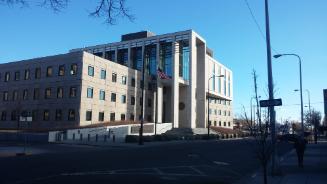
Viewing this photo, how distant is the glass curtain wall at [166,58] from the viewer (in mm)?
74688

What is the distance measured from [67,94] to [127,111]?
14.1 metres

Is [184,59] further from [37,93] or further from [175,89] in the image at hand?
[37,93]

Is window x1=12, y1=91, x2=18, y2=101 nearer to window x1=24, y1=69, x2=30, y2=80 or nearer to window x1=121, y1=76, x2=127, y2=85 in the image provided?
window x1=24, y1=69, x2=30, y2=80

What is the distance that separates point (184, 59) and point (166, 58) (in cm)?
404

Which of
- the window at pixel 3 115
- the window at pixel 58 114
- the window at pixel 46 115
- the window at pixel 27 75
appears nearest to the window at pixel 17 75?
the window at pixel 27 75

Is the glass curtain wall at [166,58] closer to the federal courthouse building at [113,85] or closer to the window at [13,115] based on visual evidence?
the federal courthouse building at [113,85]

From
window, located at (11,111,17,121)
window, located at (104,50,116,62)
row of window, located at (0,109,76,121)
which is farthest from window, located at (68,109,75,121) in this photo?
window, located at (104,50,116,62)

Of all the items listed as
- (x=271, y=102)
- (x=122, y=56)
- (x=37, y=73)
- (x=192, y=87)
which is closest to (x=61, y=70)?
(x=37, y=73)

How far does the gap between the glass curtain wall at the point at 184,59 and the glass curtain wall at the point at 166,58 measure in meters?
2.56

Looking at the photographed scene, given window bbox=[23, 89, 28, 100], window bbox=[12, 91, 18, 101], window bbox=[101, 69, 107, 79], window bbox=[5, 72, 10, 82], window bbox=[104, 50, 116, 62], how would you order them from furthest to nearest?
window bbox=[104, 50, 116, 62] → window bbox=[5, 72, 10, 82] → window bbox=[12, 91, 18, 101] → window bbox=[23, 89, 28, 100] → window bbox=[101, 69, 107, 79]

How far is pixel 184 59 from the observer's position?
253 feet

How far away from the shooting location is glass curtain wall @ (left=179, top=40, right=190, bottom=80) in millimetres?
76438

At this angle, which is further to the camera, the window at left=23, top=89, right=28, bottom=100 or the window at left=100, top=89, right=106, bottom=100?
the window at left=23, top=89, right=28, bottom=100

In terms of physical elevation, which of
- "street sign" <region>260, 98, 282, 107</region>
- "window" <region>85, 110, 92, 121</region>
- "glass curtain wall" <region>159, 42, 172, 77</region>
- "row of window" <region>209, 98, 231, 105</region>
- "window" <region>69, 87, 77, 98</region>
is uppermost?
"glass curtain wall" <region>159, 42, 172, 77</region>
